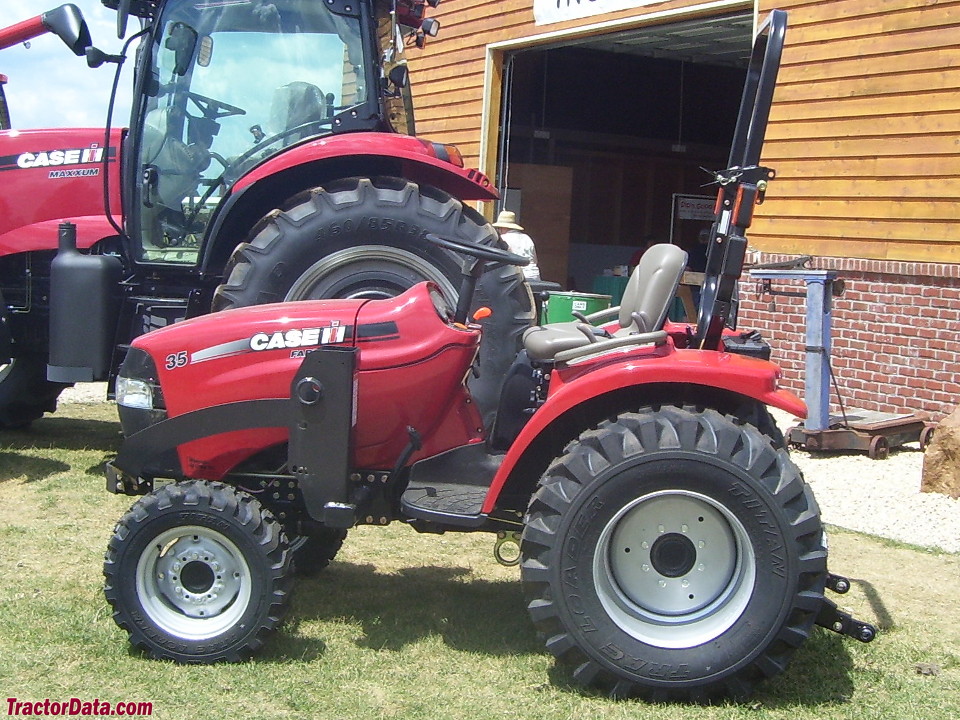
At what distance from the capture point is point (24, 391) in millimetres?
6668

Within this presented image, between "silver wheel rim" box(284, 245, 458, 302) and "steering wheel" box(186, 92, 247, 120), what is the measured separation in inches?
49.6

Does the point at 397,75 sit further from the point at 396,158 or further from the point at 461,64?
the point at 461,64

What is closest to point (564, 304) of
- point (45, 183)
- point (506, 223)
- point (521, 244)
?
point (521, 244)

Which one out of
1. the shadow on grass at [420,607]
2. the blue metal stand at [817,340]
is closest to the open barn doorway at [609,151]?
the blue metal stand at [817,340]

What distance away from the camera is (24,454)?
616cm

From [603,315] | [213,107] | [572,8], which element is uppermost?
[572,8]

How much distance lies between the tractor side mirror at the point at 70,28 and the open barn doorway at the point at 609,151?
331 inches

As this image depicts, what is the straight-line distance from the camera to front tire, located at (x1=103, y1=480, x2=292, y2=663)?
3207 mm

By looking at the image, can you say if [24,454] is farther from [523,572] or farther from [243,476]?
[523,572]

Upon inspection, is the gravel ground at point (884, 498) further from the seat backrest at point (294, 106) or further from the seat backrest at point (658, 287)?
the seat backrest at point (294, 106)

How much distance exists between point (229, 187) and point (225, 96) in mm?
512

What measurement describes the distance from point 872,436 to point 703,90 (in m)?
10.1

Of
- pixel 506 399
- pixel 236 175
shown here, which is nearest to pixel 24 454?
pixel 236 175

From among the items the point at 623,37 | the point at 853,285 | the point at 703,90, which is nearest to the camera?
the point at 853,285
